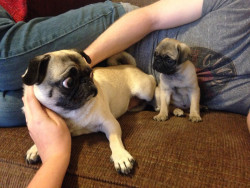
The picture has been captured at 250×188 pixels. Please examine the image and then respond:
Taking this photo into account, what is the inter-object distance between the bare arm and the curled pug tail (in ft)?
0.35

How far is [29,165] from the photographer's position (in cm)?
93

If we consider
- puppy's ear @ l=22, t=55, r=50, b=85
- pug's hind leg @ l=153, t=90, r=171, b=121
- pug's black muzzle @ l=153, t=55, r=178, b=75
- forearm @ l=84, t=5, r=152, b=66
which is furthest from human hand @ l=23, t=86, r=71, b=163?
pug's black muzzle @ l=153, t=55, r=178, b=75

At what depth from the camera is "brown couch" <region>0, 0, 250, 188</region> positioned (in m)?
0.82

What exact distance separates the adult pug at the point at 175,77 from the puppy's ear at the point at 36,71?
628mm

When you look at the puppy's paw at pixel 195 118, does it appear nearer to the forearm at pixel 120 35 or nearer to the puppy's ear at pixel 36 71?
the forearm at pixel 120 35

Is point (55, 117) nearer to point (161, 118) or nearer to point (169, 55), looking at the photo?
point (161, 118)

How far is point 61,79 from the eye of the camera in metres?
0.89

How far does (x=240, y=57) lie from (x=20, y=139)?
1.18m

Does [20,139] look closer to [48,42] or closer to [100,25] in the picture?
[48,42]

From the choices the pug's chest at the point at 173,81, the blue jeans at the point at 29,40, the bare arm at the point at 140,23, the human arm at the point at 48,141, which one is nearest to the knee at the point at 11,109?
the blue jeans at the point at 29,40

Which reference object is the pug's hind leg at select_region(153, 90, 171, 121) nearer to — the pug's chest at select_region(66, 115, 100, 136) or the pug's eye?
the pug's chest at select_region(66, 115, 100, 136)

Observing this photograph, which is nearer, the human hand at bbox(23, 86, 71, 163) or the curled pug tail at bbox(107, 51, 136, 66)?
the human hand at bbox(23, 86, 71, 163)

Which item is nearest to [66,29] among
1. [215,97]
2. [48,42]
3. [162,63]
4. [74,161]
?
[48,42]

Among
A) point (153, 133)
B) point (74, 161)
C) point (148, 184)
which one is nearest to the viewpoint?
point (148, 184)
